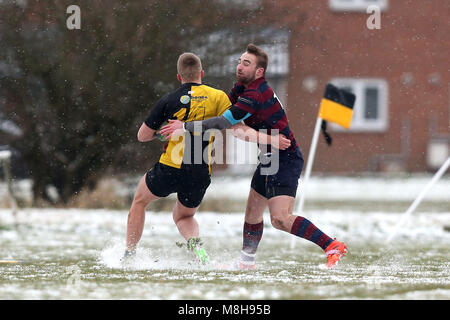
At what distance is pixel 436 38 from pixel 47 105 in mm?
12665

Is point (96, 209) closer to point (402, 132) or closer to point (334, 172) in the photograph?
point (334, 172)

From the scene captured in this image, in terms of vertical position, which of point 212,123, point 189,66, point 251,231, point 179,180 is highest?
point 189,66

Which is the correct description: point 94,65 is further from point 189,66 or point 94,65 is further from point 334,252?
point 334,252

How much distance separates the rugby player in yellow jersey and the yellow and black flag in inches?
112

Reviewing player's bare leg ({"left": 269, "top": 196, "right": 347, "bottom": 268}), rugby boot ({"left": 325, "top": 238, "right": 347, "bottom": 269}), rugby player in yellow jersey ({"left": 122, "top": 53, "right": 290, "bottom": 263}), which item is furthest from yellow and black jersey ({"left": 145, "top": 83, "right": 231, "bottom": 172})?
rugby boot ({"left": 325, "top": 238, "right": 347, "bottom": 269})

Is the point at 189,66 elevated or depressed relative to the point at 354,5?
depressed

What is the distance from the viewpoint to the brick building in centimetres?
2359

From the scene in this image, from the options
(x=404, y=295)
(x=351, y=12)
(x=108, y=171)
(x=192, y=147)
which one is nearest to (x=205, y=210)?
(x=108, y=171)

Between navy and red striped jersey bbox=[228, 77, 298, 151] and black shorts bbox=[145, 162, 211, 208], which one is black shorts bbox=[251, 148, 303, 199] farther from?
black shorts bbox=[145, 162, 211, 208]

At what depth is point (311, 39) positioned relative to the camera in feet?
57.8

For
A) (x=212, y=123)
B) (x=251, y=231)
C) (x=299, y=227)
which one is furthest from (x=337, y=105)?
(x=212, y=123)

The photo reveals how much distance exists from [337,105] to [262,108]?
3021 mm

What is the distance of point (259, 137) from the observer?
719cm

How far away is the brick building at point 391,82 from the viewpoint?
77.4ft
